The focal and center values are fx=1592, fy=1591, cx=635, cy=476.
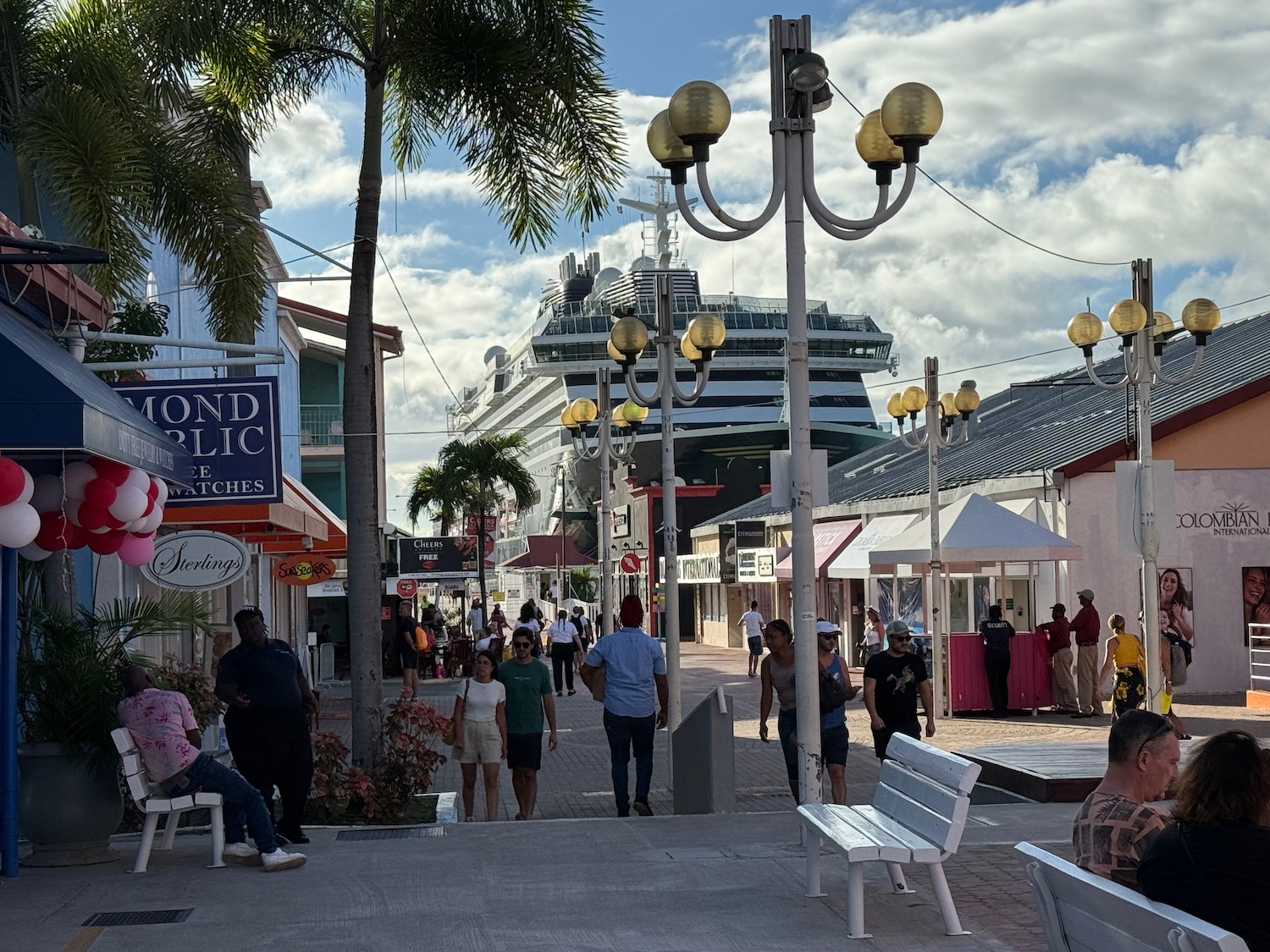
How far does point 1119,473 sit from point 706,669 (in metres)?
25.3

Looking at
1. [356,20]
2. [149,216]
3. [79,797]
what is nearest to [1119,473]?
[356,20]

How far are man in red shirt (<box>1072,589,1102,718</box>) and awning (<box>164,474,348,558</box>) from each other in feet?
34.7

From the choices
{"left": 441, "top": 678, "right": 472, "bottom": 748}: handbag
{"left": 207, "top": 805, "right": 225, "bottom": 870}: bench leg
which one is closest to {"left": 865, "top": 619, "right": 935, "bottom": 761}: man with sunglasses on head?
{"left": 441, "top": 678, "right": 472, "bottom": 748}: handbag

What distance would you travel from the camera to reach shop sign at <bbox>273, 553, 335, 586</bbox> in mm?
28172

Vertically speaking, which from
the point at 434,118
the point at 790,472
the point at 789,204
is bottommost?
the point at 790,472

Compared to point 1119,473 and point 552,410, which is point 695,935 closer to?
point 1119,473

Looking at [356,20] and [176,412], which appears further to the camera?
[356,20]

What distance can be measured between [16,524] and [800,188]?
491cm

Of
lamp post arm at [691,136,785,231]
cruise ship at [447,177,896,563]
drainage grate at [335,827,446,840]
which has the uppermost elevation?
Answer: cruise ship at [447,177,896,563]

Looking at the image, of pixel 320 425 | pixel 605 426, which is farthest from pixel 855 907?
pixel 320 425

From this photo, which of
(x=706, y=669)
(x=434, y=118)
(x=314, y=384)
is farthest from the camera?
(x=314, y=384)

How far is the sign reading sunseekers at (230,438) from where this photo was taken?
43.5 feet

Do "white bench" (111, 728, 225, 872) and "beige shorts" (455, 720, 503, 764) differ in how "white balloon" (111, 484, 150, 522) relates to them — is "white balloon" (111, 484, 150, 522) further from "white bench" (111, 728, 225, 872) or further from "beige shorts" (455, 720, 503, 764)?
"beige shorts" (455, 720, 503, 764)

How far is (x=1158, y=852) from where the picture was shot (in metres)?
4.61
